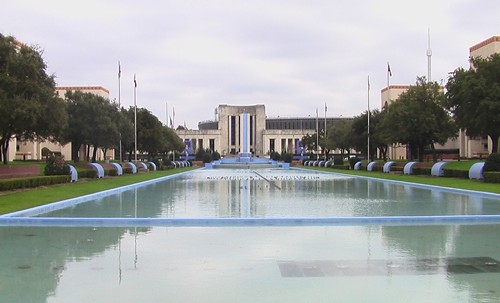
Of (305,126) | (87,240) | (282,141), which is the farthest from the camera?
(305,126)

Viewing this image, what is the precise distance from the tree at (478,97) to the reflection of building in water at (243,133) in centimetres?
10596

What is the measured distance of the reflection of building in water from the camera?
142875 mm

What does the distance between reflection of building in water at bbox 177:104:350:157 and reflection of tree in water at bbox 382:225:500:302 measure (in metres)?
129

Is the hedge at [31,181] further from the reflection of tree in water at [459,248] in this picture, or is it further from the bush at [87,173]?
the reflection of tree in water at [459,248]

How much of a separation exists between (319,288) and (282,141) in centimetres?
13866

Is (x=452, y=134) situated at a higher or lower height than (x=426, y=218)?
higher

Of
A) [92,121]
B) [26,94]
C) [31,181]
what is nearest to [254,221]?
[31,181]

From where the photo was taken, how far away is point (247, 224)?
38.3 feet

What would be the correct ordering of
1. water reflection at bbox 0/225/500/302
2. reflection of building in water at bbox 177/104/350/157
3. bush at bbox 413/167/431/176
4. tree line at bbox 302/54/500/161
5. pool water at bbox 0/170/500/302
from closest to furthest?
pool water at bbox 0/170/500/302 < water reflection at bbox 0/225/500/302 < tree line at bbox 302/54/500/161 < bush at bbox 413/167/431/176 < reflection of building in water at bbox 177/104/350/157

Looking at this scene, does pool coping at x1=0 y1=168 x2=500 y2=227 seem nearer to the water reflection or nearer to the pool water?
the pool water

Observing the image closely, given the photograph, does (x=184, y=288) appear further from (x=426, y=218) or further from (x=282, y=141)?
(x=282, y=141)

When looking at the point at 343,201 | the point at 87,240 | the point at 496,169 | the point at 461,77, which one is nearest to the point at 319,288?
the point at 87,240

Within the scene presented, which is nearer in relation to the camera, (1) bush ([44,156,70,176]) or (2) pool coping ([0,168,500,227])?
(2) pool coping ([0,168,500,227])

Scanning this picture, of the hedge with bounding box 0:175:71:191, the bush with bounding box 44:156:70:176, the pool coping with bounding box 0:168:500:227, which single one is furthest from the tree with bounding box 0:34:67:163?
the pool coping with bounding box 0:168:500:227
